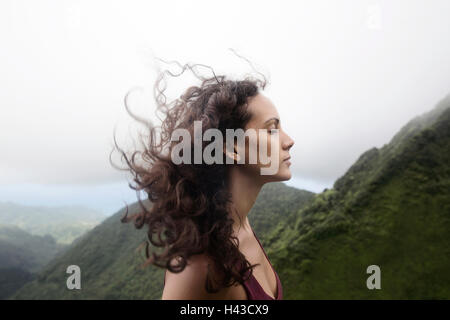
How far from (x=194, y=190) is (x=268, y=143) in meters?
0.55

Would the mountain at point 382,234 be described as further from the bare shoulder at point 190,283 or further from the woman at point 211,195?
the bare shoulder at point 190,283

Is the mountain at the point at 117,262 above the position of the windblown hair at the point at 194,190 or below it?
below

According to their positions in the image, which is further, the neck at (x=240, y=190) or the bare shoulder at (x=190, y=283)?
→ the neck at (x=240, y=190)

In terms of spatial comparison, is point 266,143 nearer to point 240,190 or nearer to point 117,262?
point 240,190

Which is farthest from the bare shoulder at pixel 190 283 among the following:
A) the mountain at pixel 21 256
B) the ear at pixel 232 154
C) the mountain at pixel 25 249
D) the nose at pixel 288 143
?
the mountain at pixel 25 249

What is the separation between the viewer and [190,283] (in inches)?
53.9

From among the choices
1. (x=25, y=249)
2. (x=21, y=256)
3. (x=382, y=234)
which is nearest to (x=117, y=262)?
(x=382, y=234)

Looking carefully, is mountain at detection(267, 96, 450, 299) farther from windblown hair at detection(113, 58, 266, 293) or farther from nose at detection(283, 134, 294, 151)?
windblown hair at detection(113, 58, 266, 293)

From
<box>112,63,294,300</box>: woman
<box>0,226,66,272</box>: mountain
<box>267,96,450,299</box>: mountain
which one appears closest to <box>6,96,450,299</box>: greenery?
<box>267,96,450,299</box>: mountain

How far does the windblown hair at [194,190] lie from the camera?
4.82ft

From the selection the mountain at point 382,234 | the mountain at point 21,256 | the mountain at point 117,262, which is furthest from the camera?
the mountain at point 21,256

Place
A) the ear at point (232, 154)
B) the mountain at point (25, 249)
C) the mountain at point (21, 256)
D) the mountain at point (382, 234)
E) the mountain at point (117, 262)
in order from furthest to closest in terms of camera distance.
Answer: the mountain at point (25, 249), the mountain at point (21, 256), the mountain at point (117, 262), the mountain at point (382, 234), the ear at point (232, 154)
